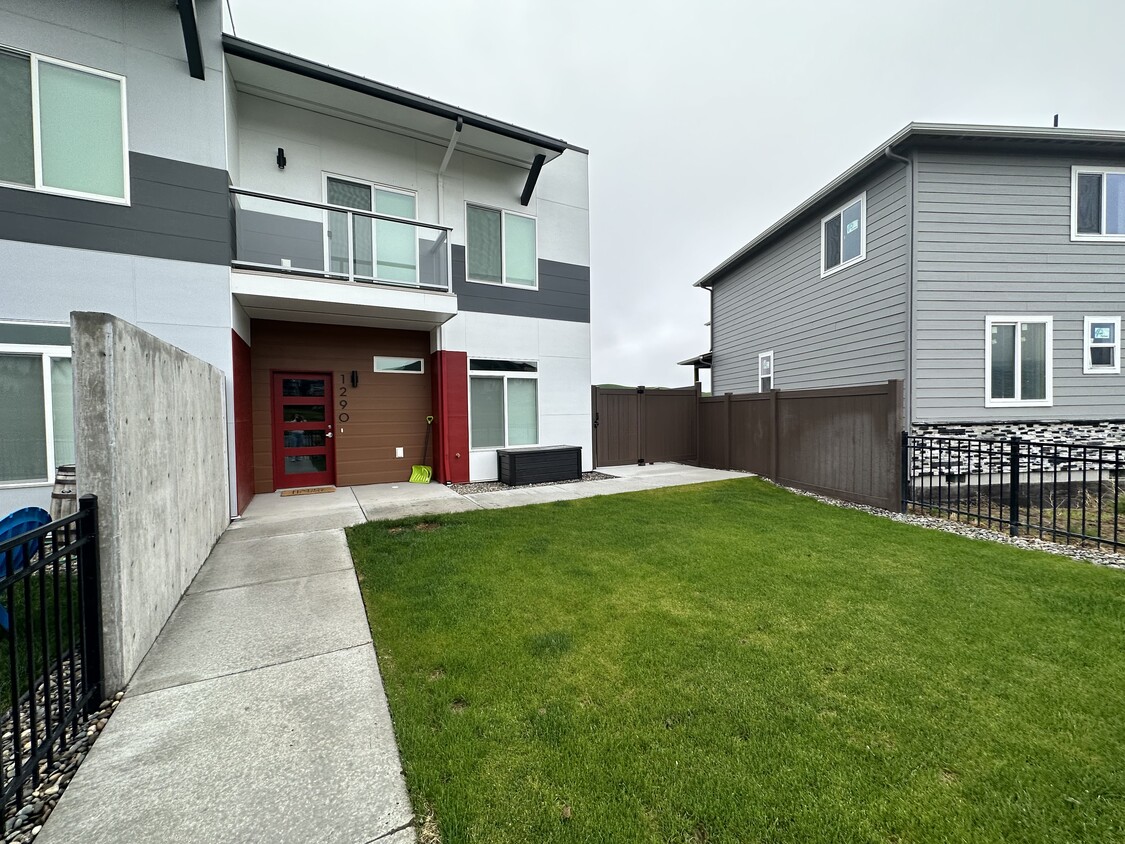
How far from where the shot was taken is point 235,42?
6.03 metres

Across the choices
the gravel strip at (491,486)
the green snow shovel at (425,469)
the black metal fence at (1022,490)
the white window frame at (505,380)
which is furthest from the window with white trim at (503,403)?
the black metal fence at (1022,490)

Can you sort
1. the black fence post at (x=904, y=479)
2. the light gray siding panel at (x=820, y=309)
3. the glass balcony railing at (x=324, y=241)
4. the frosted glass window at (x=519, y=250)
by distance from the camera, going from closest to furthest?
1. the black fence post at (x=904, y=479)
2. the glass balcony railing at (x=324, y=241)
3. the light gray siding panel at (x=820, y=309)
4. the frosted glass window at (x=519, y=250)

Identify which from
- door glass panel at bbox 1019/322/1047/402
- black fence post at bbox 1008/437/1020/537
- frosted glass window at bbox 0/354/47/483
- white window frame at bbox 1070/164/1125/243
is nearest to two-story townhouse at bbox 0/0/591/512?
frosted glass window at bbox 0/354/47/483

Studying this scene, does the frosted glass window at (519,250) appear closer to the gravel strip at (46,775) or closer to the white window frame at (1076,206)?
the gravel strip at (46,775)

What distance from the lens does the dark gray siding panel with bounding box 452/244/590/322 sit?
8.37 metres

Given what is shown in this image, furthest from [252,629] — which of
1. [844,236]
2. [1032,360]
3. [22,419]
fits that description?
[1032,360]

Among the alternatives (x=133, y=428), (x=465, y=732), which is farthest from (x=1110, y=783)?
(x=133, y=428)

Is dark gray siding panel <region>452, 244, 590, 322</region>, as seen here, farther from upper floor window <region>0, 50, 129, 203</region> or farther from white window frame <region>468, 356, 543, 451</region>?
upper floor window <region>0, 50, 129, 203</region>

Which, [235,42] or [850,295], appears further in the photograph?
[850,295]

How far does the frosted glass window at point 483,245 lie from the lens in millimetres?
8578

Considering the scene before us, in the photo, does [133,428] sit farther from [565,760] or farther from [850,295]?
[850,295]

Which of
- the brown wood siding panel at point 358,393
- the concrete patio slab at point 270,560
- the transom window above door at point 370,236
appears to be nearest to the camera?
the concrete patio slab at point 270,560

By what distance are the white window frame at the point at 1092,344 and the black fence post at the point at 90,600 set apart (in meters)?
12.8

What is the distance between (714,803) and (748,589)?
2.21 meters
